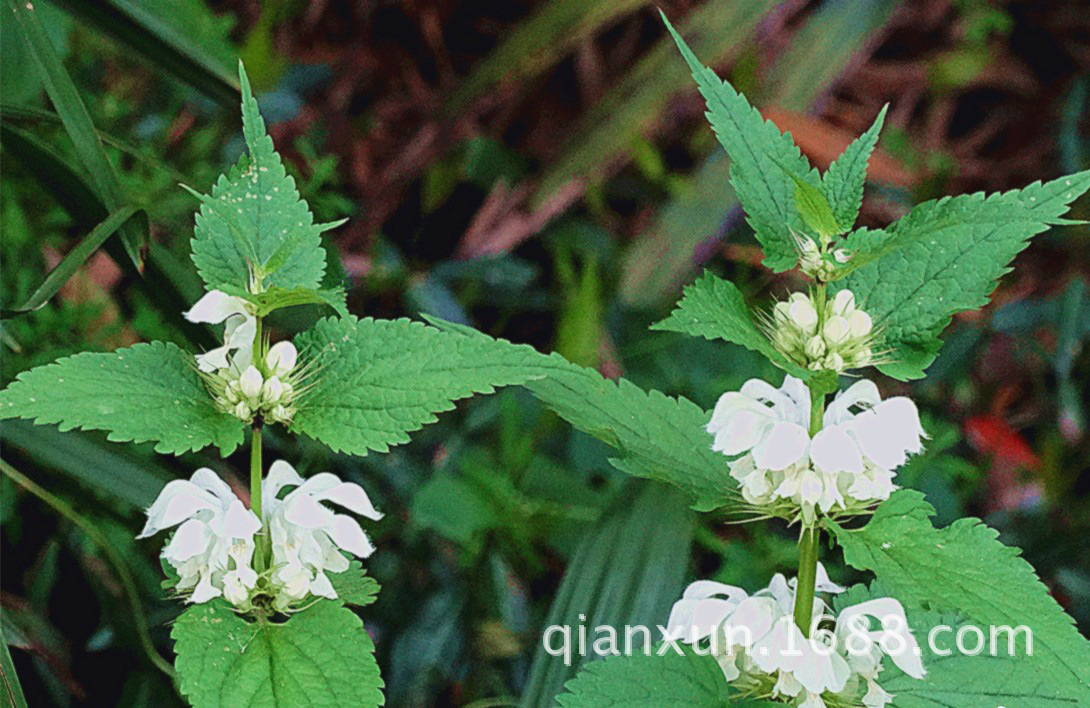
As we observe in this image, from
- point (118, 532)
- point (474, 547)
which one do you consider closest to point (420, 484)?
point (474, 547)

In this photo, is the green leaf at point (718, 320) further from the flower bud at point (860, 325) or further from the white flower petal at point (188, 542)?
the white flower petal at point (188, 542)

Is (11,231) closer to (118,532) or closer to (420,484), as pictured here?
(118,532)

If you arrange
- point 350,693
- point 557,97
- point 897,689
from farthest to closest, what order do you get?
point 557,97 → point 897,689 → point 350,693

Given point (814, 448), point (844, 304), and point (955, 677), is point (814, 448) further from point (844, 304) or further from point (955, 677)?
point (955, 677)

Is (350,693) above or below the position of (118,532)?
below

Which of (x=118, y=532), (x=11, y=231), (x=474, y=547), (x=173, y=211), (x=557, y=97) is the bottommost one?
(x=118, y=532)

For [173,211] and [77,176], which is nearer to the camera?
[77,176]
